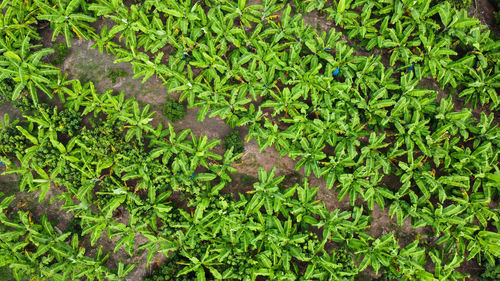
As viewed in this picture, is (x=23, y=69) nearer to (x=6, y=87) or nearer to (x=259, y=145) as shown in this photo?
(x=6, y=87)

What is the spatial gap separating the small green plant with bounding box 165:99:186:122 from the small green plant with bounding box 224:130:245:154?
1230 millimetres

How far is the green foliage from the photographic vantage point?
6.64m

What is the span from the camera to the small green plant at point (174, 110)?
664cm

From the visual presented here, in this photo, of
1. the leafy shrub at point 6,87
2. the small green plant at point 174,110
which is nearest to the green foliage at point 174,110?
Result: the small green plant at point 174,110

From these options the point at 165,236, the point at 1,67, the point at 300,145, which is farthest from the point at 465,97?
the point at 1,67

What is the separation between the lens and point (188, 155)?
6402 mm

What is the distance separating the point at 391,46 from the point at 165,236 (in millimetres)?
6791

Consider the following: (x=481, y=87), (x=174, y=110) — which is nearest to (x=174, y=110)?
(x=174, y=110)

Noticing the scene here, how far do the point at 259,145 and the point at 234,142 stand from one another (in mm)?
636

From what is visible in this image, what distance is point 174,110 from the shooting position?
6648 millimetres

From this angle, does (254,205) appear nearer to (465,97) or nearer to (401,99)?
(401,99)

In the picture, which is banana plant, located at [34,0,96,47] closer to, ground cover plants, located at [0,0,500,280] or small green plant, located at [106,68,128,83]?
ground cover plants, located at [0,0,500,280]

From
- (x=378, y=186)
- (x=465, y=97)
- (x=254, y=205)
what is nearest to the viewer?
(x=254, y=205)

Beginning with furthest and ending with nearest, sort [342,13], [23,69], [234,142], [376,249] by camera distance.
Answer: [342,13] < [234,142] < [376,249] < [23,69]
